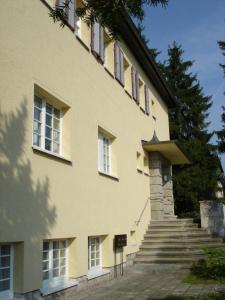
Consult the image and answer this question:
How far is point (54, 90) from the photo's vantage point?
878 centimetres

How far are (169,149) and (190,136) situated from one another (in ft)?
46.1

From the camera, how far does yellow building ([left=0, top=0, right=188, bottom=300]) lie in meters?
6.96

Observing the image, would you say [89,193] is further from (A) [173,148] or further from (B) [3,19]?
(A) [173,148]

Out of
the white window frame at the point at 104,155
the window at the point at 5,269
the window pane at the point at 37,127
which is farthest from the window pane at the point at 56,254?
the white window frame at the point at 104,155

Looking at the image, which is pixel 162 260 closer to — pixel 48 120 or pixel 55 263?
pixel 55 263

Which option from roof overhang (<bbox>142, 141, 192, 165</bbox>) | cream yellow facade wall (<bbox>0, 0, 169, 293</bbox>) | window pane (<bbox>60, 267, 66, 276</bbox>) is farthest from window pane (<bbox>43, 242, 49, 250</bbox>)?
roof overhang (<bbox>142, 141, 192, 165</bbox>)

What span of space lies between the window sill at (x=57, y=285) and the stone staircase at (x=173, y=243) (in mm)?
5469

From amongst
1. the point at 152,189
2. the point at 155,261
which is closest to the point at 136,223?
the point at 155,261

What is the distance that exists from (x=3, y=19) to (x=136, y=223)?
8917mm

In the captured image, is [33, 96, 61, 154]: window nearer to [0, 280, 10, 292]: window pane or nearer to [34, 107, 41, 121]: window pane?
[34, 107, 41, 121]: window pane

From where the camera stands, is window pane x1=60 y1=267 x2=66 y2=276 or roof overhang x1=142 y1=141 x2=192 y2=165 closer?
window pane x1=60 y1=267 x2=66 y2=276

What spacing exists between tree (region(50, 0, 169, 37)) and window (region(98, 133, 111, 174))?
7.52 meters

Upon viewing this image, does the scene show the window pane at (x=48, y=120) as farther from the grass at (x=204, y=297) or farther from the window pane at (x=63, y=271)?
the grass at (x=204, y=297)

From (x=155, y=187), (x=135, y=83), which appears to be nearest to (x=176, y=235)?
(x=155, y=187)
